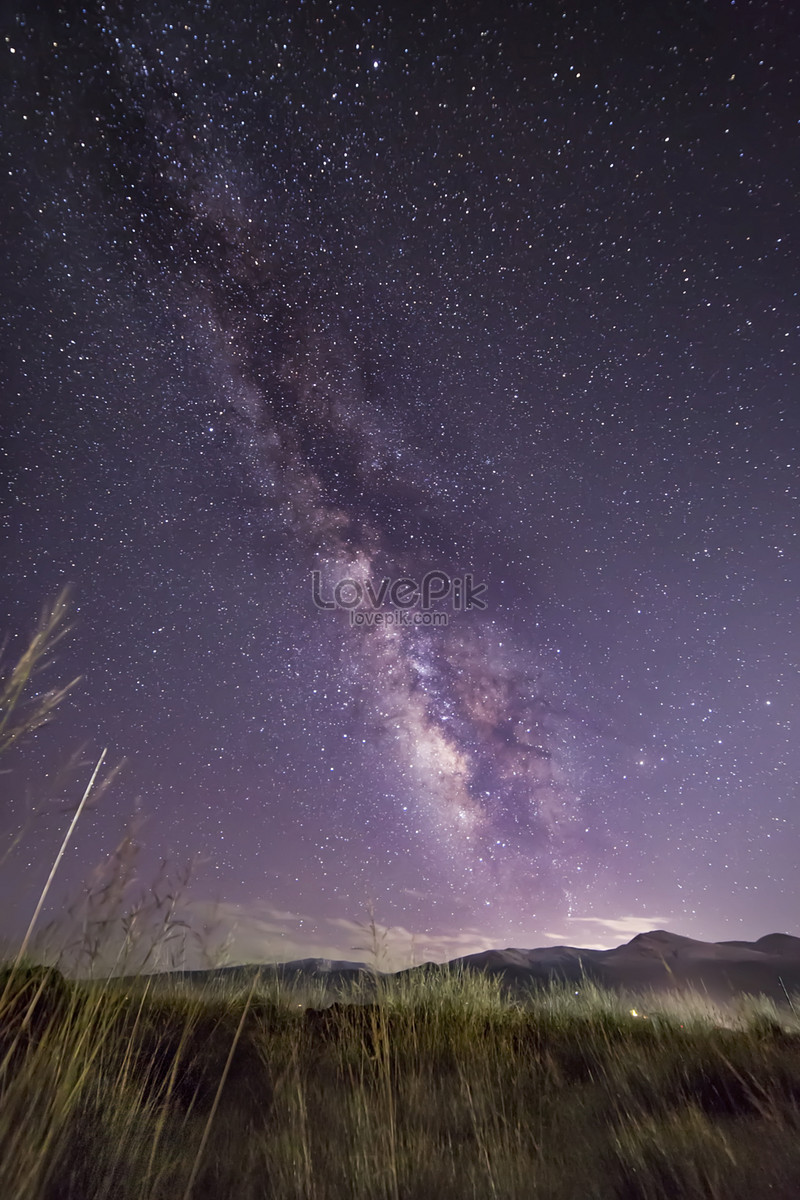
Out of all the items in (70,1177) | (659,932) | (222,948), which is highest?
(659,932)

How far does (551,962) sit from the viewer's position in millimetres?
59781

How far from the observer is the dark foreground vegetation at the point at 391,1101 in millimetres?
2301

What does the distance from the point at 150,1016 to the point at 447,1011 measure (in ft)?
8.55

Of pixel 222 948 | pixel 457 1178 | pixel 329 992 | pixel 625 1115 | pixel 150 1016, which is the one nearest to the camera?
pixel 457 1178

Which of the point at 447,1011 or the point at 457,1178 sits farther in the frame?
the point at 447,1011

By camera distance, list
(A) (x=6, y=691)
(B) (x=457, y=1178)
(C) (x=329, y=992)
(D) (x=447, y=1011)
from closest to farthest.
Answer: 1. (A) (x=6, y=691)
2. (B) (x=457, y=1178)
3. (D) (x=447, y=1011)
4. (C) (x=329, y=992)

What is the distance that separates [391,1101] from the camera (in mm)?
2457

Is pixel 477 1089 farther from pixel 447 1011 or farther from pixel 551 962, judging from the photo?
pixel 551 962

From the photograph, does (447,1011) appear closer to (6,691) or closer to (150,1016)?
(150,1016)

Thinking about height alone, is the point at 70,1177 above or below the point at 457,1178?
below

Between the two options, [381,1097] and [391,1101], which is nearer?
[391,1101]

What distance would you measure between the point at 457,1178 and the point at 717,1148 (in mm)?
1277

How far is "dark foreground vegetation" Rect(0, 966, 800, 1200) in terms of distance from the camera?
2.30 metres

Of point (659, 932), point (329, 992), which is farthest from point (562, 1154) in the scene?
point (659, 932)
